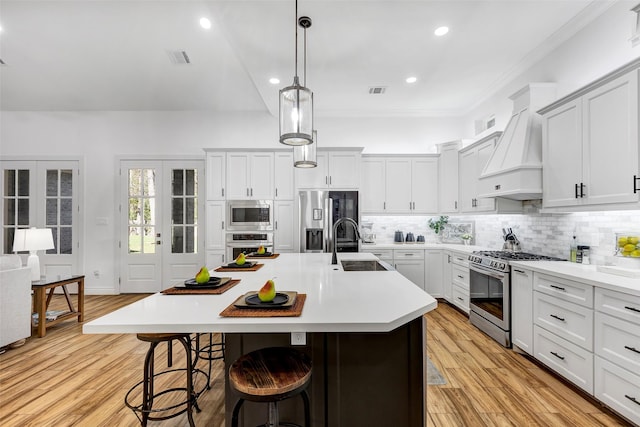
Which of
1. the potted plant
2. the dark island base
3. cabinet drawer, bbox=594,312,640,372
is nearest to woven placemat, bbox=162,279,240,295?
the dark island base

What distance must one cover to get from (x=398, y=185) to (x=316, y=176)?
1.45 meters

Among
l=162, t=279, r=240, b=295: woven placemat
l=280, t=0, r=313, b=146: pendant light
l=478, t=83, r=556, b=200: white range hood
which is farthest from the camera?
l=478, t=83, r=556, b=200: white range hood

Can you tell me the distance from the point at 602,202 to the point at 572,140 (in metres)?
0.62

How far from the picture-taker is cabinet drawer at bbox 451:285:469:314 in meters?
4.02

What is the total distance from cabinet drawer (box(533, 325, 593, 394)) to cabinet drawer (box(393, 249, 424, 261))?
Answer: 6.92 ft

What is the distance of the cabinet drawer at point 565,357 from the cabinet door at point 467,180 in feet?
6.83

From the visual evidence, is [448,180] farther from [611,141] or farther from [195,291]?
[195,291]

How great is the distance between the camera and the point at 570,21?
9.66 ft

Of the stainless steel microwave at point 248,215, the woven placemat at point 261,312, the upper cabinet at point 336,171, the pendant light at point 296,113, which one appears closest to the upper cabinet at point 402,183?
the upper cabinet at point 336,171

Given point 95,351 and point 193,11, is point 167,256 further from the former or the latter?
point 193,11

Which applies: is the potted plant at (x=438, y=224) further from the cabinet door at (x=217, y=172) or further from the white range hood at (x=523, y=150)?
the cabinet door at (x=217, y=172)

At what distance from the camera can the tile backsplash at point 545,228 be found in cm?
258

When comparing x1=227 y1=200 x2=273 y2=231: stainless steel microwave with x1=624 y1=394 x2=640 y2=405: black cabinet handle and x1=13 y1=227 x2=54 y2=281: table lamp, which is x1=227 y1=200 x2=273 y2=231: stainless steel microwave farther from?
x1=624 y1=394 x2=640 y2=405: black cabinet handle

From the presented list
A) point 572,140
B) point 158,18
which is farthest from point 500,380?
point 158,18
